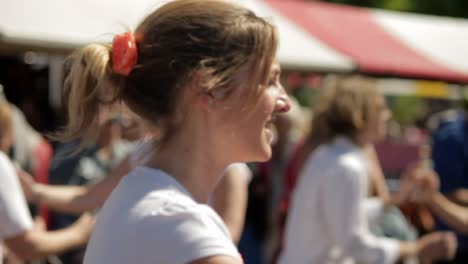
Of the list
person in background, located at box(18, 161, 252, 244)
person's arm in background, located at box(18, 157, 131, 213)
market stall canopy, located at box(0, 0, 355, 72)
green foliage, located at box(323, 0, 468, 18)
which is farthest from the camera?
green foliage, located at box(323, 0, 468, 18)

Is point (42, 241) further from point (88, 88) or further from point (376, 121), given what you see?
point (376, 121)

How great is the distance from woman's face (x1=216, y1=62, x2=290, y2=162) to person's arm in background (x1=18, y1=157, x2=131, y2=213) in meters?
1.40

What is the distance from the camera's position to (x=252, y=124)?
1796 mm

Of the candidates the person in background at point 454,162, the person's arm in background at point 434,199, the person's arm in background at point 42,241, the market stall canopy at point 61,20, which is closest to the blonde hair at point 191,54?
the person's arm in background at point 42,241

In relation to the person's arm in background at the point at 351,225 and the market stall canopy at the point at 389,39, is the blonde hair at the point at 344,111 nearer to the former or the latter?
the person's arm in background at the point at 351,225

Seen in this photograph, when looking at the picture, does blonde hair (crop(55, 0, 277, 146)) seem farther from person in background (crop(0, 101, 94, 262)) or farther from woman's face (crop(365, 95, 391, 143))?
woman's face (crop(365, 95, 391, 143))

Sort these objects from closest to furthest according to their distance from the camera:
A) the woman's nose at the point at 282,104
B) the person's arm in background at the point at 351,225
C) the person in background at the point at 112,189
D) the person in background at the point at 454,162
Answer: the woman's nose at the point at 282,104 < the person in background at the point at 112,189 < the person's arm in background at the point at 351,225 < the person in background at the point at 454,162

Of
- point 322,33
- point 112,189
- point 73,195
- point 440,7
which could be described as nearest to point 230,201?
point 112,189

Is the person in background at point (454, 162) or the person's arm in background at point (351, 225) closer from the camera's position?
the person's arm in background at point (351, 225)

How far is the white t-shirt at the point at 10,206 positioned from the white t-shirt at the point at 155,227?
1.31 meters

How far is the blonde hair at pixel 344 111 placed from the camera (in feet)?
13.9

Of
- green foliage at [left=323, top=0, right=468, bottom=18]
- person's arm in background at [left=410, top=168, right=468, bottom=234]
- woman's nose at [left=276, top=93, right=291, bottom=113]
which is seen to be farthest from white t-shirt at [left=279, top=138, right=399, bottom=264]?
green foliage at [left=323, top=0, right=468, bottom=18]

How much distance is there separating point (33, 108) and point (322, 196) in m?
→ 3.54

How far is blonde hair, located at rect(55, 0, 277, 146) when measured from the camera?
173cm
